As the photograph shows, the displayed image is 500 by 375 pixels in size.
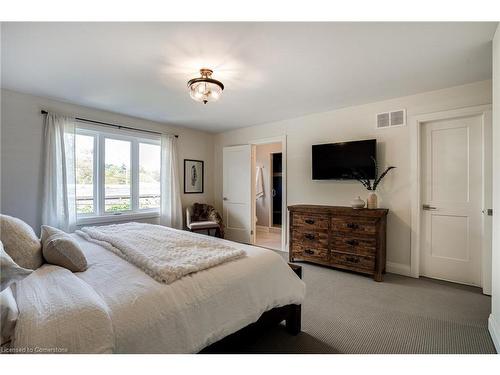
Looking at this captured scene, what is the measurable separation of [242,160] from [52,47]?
3.38 meters

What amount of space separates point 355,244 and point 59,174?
412 centimetres

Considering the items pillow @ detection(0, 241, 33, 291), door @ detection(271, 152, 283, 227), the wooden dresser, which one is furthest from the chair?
pillow @ detection(0, 241, 33, 291)

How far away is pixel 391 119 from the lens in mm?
3311

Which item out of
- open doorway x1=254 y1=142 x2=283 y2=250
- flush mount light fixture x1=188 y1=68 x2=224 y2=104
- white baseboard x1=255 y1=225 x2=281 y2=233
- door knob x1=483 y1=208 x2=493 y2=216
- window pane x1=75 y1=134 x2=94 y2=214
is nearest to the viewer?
flush mount light fixture x1=188 y1=68 x2=224 y2=104

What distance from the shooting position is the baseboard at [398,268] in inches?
126

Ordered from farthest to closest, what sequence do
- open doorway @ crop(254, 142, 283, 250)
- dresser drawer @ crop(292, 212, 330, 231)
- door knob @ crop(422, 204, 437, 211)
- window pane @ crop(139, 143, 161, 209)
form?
open doorway @ crop(254, 142, 283, 250) → window pane @ crop(139, 143, 161, 209) → dresser drawer @ crop(292, 212, 330, 231) → door knob @ crop(422, 204, 437, 211)

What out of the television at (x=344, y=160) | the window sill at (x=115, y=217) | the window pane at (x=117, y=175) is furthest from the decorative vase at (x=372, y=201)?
the window pane at (x=117, y=175)

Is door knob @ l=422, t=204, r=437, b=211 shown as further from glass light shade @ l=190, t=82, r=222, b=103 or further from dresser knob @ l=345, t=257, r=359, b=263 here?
glass light shade @ l=190, t=82, r=222, b=103

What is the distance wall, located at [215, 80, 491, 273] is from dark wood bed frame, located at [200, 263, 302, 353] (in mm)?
2033

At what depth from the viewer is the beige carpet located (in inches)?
69.0

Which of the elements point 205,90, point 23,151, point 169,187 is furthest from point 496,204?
point 23,151

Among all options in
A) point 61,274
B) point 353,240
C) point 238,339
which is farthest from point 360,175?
point 61,274

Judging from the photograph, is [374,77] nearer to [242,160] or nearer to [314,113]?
[314,113]

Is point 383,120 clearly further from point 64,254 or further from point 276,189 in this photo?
point 64,254
